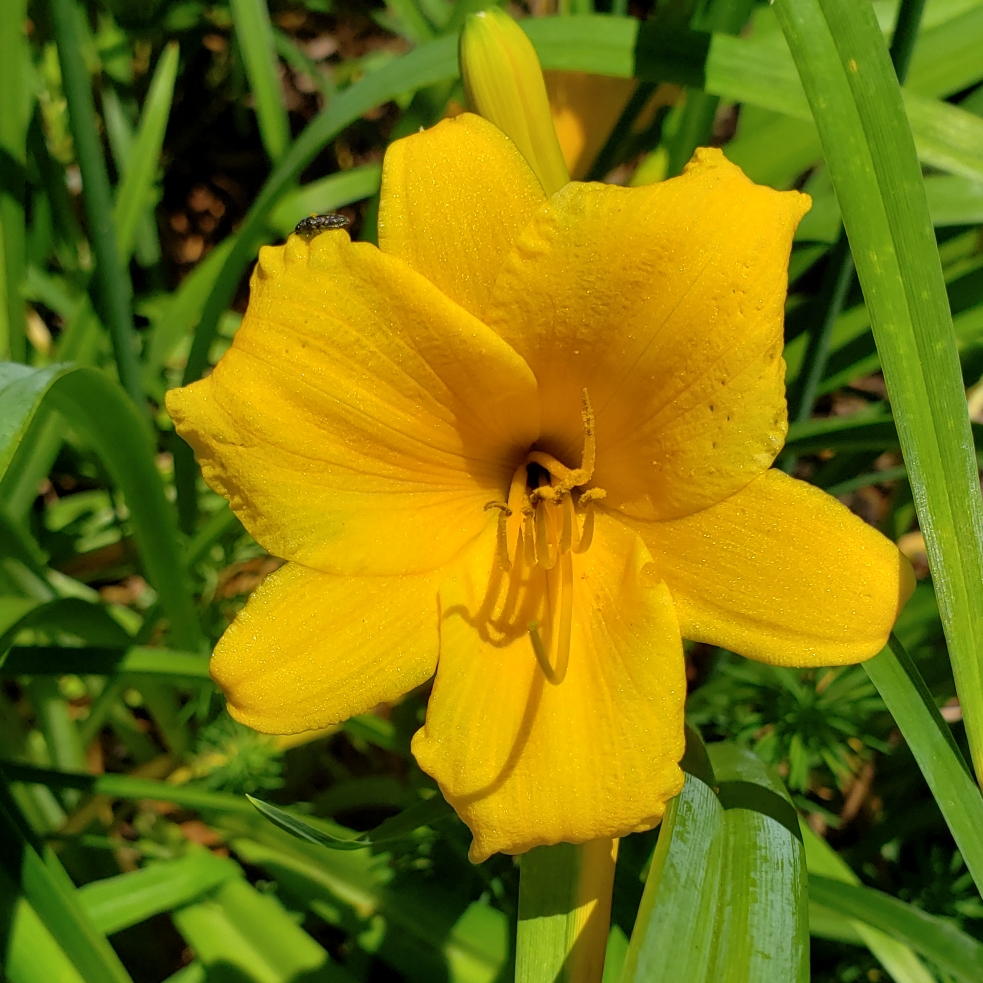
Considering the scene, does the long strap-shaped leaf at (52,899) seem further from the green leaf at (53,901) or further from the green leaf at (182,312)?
the green leaf at (182,312)

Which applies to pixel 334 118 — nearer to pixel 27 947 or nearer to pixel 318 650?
pixel 318 650

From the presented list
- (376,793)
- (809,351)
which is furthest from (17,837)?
(809,351)

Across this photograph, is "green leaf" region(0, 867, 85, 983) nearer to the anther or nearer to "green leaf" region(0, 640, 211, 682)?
"green leaf" region(0, 640, 211, 682)

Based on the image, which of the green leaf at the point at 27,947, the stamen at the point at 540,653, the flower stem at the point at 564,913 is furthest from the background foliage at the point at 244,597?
the stamen at the point at 540,653

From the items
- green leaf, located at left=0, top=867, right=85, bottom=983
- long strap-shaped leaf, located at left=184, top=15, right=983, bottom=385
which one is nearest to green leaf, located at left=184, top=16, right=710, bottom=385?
long strap-shaped leaf, located at left=184, top=15, right=983, bottom=385

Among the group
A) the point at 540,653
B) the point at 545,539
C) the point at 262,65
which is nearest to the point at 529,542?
the point at 545,539

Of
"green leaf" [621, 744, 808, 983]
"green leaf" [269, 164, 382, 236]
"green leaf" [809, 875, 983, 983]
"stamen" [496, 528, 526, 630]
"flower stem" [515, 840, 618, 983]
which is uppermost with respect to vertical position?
"green leaf" [269, 164, 382, 236]
